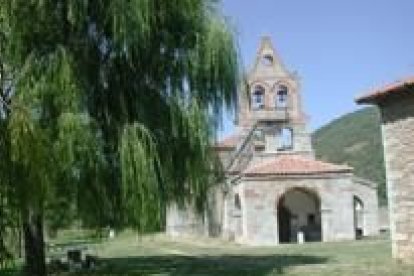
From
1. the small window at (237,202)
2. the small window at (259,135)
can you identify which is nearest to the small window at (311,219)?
the small window at (237,202)

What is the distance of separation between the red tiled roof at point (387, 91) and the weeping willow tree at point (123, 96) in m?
3.17

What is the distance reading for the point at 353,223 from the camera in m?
42.8

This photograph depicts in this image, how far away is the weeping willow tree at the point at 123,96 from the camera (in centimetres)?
1564

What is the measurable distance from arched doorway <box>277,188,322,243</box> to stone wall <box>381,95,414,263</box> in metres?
27.2

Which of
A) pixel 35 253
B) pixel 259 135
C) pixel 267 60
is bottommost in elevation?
pixel 35 253

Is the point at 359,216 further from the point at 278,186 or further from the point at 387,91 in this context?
the point at 387,91

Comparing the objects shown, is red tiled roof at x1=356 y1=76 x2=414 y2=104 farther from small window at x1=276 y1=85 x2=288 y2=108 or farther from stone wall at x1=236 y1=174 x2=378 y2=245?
small window at x1=276 y1=85 x2=288 y2=108

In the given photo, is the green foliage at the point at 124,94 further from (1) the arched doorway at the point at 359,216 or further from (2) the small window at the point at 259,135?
(2) the small window at the point at 259,135

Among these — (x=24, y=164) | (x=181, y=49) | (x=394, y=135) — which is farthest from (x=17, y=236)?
(x=394, y=135)

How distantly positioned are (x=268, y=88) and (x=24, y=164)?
45734 millimetres

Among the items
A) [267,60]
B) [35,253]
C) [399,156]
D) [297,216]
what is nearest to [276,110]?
[267,60]

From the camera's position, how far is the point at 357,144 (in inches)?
4377

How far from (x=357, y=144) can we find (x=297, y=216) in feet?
212

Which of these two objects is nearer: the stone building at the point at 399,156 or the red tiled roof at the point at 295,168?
the stone building at the point at 399,156
